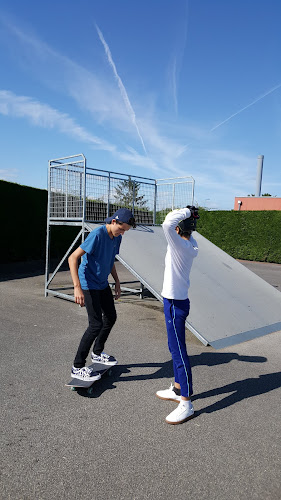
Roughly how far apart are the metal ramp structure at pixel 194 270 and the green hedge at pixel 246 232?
10569mm

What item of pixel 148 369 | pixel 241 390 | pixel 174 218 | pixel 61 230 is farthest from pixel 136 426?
pixel 61 230

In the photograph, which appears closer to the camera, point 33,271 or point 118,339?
point 118,339

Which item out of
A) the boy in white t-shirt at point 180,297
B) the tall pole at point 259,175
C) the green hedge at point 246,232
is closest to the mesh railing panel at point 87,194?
→ the boy in white t-shirt at point 180,297

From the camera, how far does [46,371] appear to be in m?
4.15

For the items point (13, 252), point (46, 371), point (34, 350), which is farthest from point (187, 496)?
point (13, 252)

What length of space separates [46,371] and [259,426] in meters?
2.36

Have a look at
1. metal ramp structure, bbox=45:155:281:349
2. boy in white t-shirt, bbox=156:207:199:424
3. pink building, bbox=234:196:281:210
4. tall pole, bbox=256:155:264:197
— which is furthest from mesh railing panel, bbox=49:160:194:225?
tall pole, bbox=256:155:264:197

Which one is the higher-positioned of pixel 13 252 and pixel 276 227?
pixel 276 227

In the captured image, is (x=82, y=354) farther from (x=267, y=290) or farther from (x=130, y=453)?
(x=267, y=290)

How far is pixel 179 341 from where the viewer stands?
331 centimetres

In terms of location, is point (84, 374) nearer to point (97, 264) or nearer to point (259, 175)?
point (97, 264)

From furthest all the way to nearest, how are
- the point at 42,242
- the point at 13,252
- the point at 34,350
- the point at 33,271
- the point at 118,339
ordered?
the point at 42,242 → the point at 13,252 → the point at 33,271 → the point at 118,339 → the point at 34,350

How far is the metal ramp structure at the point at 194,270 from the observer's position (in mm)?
5598

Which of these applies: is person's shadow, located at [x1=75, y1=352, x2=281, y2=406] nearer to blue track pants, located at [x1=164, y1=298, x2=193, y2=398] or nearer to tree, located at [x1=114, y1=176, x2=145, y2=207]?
blue track pants, located at [x1=164, y1=298, x2=193, y2=398]
